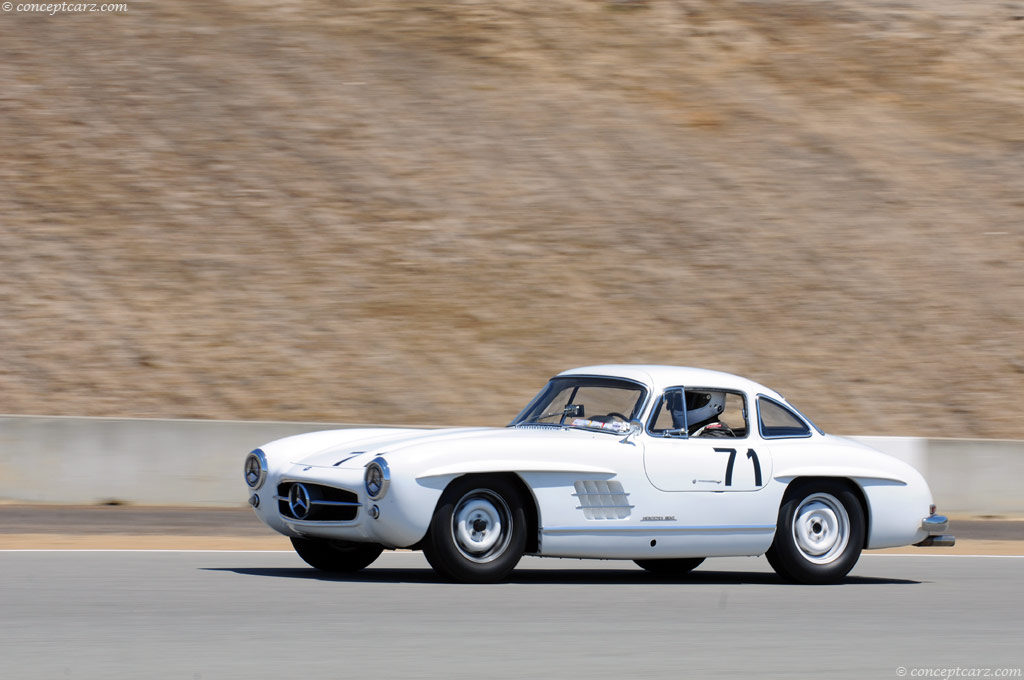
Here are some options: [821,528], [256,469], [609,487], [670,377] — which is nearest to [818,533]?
[821,528]

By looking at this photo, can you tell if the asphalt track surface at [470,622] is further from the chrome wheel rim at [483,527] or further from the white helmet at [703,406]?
the white helmet at [703,406]

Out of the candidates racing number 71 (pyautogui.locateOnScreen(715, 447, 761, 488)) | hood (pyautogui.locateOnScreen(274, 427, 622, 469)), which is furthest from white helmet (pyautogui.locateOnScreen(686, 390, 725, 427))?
hood (pyautogui.locateOnScreen(274, 427, 622, 469))

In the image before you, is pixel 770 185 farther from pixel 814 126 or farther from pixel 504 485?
pixel 504 485

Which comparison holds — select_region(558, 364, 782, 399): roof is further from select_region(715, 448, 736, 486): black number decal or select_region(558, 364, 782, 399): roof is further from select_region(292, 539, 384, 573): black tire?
select_region(292, 539, 384, 573): black tire

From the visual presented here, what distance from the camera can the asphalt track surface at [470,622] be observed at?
243 inches

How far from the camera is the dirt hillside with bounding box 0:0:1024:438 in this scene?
1920 cm

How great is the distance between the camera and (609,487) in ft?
28.8

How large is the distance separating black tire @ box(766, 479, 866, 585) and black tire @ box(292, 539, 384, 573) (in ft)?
8.60

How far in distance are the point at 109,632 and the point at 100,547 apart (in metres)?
4.08

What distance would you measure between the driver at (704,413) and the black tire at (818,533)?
0.64 m

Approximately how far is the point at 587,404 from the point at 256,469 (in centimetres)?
216

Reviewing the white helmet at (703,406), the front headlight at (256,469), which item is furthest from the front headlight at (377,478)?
the white helmet at (703,406)

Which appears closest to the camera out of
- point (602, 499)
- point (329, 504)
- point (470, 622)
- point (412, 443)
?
point (470, 622)

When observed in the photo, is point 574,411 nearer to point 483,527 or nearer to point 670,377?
point 670,377
